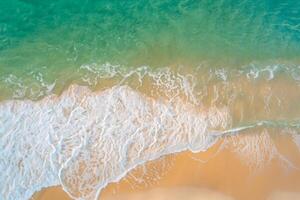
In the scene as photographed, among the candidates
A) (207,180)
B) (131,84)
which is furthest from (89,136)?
(207,180)

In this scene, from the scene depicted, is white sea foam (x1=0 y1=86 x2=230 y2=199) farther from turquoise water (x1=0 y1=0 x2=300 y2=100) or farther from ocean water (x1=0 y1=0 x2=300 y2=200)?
turquoise water (x1=0 y1=0 x2=300 y2=100)

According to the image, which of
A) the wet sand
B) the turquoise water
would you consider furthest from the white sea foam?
the turquoise water

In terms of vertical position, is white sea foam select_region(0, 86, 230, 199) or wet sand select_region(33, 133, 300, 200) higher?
white sea foam select_region(0, 86, 230, 199)

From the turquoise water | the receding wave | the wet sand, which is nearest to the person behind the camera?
the wet sand

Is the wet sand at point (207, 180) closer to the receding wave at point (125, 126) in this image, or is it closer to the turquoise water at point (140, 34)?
the receding wave at point (125, 126)

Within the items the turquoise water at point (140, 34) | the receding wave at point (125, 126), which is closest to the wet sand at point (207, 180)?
the receding wave at point (125, 126)

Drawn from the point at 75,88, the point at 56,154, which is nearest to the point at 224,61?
the point at 75,88

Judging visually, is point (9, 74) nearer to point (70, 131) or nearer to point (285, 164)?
point (70, 131)
